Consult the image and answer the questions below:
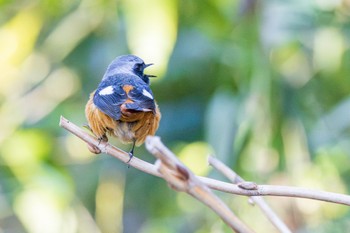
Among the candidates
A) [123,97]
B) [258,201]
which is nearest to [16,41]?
[123,97]

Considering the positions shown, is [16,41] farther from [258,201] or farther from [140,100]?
[258,201]

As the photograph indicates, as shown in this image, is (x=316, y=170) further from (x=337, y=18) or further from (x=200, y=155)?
(x=337, y=18)

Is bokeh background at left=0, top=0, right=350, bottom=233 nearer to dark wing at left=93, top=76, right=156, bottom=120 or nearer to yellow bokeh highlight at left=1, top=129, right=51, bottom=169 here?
yellow bokeh highlight at left=1, top=129, right=51, bottom=169

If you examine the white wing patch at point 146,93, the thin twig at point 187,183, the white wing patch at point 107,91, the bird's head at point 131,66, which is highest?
the thin twig at point 187,183

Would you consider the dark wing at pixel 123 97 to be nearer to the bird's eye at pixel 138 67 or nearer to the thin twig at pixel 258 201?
the bird's eye at pixel 138 67

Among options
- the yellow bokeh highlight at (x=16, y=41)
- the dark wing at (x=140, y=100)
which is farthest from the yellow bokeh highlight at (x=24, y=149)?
the dark wing at (x=140, y=100)

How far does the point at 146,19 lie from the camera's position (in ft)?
11.5

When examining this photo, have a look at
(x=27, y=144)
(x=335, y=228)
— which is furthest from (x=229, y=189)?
(x=27, y=144)

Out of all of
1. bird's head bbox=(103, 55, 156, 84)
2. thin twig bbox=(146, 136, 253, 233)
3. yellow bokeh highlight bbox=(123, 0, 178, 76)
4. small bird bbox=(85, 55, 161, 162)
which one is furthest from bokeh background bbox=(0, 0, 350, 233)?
thin twig bbox=(146, 136, 253, 233)

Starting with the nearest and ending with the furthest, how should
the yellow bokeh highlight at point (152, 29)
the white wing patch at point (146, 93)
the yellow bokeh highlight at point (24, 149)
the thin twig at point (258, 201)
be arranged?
1. the thin twig at point (258, 201)
2. the white wing patch at point (146, 93)
3. the yellow bokeh highlight at point (152, 29)
4. the yellow bokeh highlight at point (24, 149)

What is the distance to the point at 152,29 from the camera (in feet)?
11.5

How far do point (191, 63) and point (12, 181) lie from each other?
1.32 m

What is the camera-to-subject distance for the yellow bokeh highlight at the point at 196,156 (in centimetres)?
404

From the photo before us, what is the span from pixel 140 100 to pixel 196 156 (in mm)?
1693
